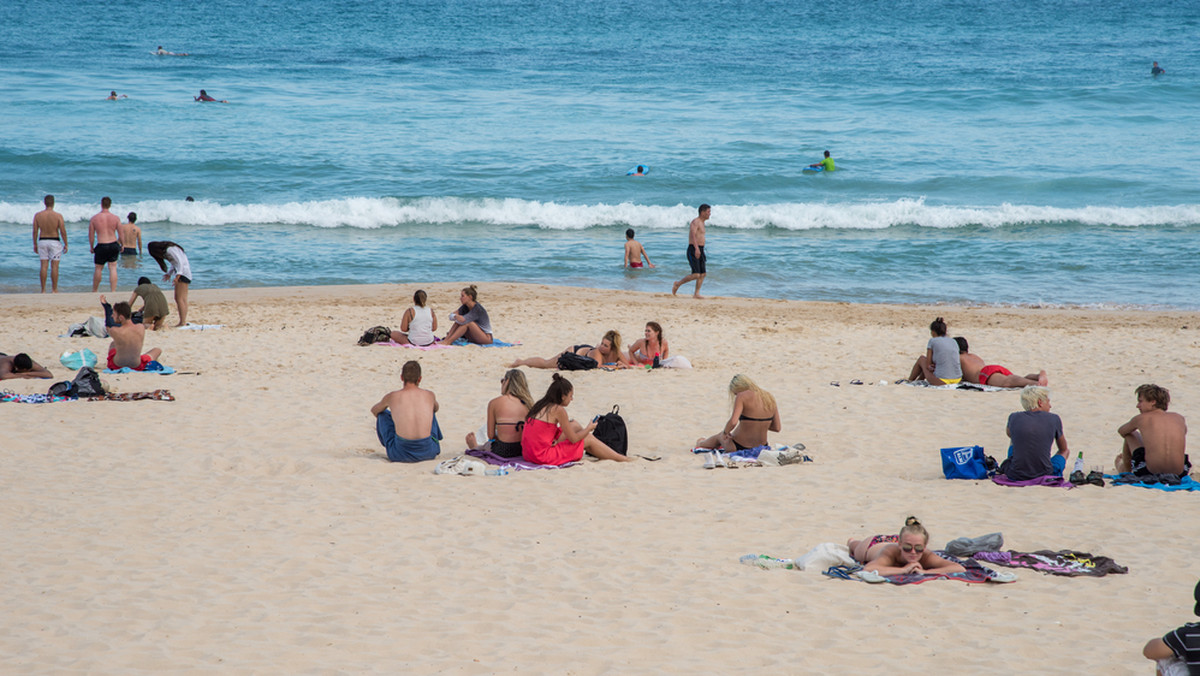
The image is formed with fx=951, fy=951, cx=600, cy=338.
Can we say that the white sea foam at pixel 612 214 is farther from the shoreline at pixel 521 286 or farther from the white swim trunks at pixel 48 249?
the white swim trunks at pixel 48 249

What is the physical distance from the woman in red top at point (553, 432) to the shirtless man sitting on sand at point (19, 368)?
5924 mm

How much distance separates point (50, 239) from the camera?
15.7 metres

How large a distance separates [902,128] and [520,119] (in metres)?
13.2

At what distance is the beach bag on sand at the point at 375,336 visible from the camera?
12445 mm

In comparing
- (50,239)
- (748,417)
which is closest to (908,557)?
(748,417)

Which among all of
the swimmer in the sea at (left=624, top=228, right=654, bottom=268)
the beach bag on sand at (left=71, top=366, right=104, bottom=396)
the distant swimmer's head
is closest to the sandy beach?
the beach bag on sand at (left=71, top=366, right=104, bottom=396)

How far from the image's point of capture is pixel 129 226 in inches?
632

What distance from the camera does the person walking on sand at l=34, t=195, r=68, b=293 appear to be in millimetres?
15461

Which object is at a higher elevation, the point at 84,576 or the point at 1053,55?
Result: the point at 1053,55

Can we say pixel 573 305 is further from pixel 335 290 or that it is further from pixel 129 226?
pixel 129 226

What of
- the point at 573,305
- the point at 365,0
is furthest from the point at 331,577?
the point at 365,0

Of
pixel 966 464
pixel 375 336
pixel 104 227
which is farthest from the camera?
pixel 104 227

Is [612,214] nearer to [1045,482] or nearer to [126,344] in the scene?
[126,344]

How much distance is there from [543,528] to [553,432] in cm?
150
